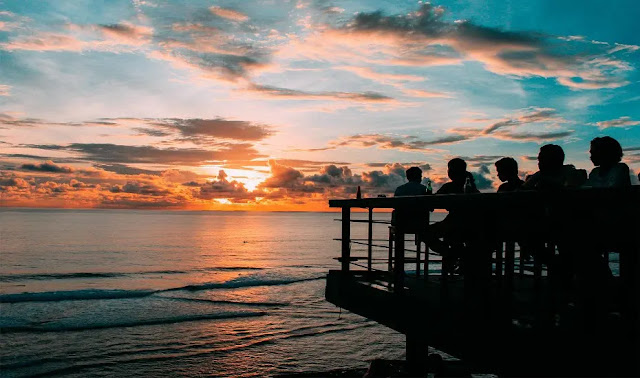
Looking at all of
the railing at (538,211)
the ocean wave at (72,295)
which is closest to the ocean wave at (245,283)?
the ocean wave at (72,295)

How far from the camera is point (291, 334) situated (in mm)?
17625

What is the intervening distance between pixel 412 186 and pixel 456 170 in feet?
5.68

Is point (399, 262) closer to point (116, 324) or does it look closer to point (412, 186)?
point (412, 186)

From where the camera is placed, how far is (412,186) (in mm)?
8203

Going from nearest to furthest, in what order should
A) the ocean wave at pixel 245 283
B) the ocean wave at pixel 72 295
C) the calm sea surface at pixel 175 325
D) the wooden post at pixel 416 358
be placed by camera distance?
the wooden post at pixel 416 358 < the calm sea surface at pixel 175 325 < the ocean wave at pixel 72 295 < the ocean wave at pixel 245 283

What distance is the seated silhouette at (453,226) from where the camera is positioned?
5.86m

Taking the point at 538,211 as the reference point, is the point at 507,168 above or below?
above

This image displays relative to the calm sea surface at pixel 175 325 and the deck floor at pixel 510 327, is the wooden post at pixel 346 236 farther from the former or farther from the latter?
the calm sea surface at pixel 175 325

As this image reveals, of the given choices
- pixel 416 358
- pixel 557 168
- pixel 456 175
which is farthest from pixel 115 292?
pixel 557 168

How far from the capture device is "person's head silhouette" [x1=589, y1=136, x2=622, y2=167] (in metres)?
4.77

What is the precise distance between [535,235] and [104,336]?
16.6 m

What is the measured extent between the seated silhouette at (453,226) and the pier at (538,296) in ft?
0.25

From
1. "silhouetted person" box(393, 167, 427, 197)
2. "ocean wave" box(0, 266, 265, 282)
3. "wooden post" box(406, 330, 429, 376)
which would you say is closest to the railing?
"silhouetted person" box(393, 167, 427, 197)

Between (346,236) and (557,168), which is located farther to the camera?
(346,236)
